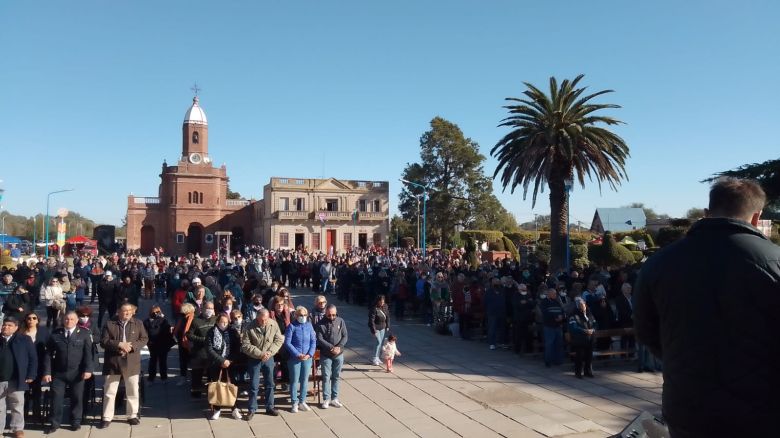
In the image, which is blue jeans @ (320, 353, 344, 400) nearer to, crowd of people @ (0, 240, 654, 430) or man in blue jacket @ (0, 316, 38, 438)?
crowd of people @ (0, 240, 654, 430)

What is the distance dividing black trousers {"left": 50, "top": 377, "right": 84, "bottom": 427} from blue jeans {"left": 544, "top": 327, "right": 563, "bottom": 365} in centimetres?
801

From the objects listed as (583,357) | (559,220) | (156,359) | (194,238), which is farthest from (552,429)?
(194,238)

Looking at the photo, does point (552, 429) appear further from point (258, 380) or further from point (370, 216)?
point (370, 216)

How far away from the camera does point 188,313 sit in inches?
363

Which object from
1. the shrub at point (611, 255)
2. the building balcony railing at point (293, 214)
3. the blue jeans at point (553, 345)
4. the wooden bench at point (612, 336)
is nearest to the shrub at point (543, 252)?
the shrub at point (611, 255)

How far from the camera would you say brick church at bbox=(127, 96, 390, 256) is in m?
60.5

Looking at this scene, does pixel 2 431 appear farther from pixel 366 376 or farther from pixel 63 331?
pixel 366 376

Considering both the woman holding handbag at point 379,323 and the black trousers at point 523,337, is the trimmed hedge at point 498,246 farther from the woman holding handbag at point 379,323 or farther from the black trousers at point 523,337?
the woman holding handbag at point 379,323

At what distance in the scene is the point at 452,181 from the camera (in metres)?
54.8

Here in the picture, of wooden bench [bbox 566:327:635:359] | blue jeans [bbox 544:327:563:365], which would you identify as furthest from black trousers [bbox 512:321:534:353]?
wooden bench [bbox 566:327:635:359]

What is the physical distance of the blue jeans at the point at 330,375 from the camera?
328 inches

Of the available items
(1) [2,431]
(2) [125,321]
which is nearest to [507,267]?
(2) [125,321]

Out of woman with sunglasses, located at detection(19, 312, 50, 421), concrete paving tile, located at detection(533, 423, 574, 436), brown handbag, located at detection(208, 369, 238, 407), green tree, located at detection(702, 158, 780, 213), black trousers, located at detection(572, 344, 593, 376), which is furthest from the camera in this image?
green tree, located at detection(702, 158, 780, 213)

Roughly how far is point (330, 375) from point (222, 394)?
1602 millimetres
